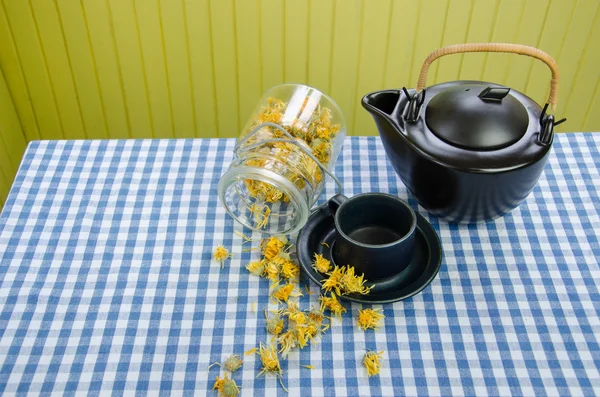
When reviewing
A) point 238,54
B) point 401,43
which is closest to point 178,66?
point 238,54

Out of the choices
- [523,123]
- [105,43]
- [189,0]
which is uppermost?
[523,123]

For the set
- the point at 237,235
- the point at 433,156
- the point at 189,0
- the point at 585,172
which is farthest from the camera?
the point at 189,0

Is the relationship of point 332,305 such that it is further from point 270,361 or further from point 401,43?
point 401,43

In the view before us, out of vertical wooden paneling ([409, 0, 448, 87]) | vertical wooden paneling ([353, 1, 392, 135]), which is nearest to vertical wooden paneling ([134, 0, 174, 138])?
vertical wooden paneling ([353, 1, 392, 135])

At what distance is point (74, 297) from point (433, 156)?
67cm

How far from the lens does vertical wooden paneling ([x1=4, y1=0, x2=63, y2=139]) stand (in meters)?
1.91

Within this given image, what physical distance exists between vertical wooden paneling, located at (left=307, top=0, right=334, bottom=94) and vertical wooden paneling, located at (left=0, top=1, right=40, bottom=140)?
96 centimetres

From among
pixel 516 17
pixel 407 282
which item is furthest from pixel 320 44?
pixel 407 282

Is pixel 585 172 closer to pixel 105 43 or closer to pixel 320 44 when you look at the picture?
pixel 320 44

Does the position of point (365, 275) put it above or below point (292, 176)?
below

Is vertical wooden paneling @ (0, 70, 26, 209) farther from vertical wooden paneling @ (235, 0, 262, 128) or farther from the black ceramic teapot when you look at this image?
the black ceramic teapot

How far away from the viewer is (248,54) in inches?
78.9

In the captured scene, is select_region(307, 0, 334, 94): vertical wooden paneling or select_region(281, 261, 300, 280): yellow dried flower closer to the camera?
select_region(281, 261, 300, 280): yellow dried flower

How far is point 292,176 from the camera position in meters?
1.07
